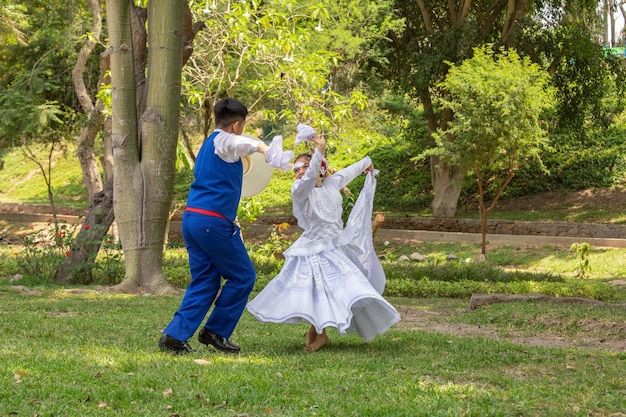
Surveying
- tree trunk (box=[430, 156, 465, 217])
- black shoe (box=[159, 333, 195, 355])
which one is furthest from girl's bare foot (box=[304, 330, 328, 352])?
tree trunk (box=[430, 156, 465, 217])

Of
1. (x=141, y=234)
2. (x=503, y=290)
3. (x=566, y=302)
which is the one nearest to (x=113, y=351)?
(x=141, y=234)

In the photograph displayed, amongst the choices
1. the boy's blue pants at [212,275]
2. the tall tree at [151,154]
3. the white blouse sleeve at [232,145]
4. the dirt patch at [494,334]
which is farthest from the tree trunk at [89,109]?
the white blouse sleeve at [232,145]

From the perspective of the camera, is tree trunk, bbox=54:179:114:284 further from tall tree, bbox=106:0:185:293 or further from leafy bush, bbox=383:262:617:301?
leafy bush, bbox=383:262:617:301

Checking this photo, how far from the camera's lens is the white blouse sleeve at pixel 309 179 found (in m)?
6.46

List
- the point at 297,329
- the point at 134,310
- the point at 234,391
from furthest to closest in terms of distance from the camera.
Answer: the point at 134,310 < the point at 297,329 < the point at 234,391

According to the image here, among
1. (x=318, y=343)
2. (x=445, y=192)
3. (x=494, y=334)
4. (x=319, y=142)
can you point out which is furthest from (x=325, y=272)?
(x=445, y=192)

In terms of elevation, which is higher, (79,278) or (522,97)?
(522,97)

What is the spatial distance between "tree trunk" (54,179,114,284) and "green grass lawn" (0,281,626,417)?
5.06 m

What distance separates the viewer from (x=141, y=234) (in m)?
11.7

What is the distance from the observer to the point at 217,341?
6547 millimetres

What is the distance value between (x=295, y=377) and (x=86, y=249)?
8.55 meters

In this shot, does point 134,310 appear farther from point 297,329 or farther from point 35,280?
point 35,280

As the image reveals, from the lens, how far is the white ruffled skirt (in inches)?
253

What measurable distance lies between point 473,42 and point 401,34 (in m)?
3.95
